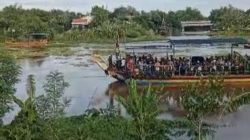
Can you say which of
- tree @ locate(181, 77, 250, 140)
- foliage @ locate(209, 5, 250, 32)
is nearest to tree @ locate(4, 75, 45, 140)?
tree @ locate(181, 77, 250, 140)

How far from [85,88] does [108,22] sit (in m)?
60.3

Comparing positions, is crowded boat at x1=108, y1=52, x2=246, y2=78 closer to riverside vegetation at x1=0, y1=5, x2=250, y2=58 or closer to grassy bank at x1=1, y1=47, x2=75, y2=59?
grassy bank at x1=1, y1=47, x2=75, y2=59

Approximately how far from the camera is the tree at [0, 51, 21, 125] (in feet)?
44.6

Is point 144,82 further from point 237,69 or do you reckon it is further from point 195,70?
point 237,69

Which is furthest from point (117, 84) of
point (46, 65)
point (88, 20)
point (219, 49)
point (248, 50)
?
point (88, 20)

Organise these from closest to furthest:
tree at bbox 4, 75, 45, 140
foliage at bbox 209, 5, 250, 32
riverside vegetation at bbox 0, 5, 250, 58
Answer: tree at bbox 4, 75, 45, 140
riverside vegetation at bbox 0, 5, 250, 58
foliage at bbox 209, 5, 250, 32

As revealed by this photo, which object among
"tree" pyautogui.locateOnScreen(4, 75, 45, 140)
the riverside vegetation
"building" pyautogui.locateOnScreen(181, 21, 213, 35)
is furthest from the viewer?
"building" pyautogui.locateOnScreen(181, 21, 213, 35)

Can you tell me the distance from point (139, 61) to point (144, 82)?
2.18m

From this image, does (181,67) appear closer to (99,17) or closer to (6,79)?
(6,79)

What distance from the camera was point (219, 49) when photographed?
60.0 m

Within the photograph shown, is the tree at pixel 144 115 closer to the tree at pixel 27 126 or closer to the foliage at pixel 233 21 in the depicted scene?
the tree at pixel 27 126

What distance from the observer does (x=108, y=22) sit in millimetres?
91000

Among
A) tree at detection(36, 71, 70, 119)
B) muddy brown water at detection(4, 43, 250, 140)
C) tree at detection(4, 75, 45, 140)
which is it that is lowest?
muddy brown water at detection(4, 43, 250, 140)

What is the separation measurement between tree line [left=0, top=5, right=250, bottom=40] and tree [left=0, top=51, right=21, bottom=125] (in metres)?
65.3
